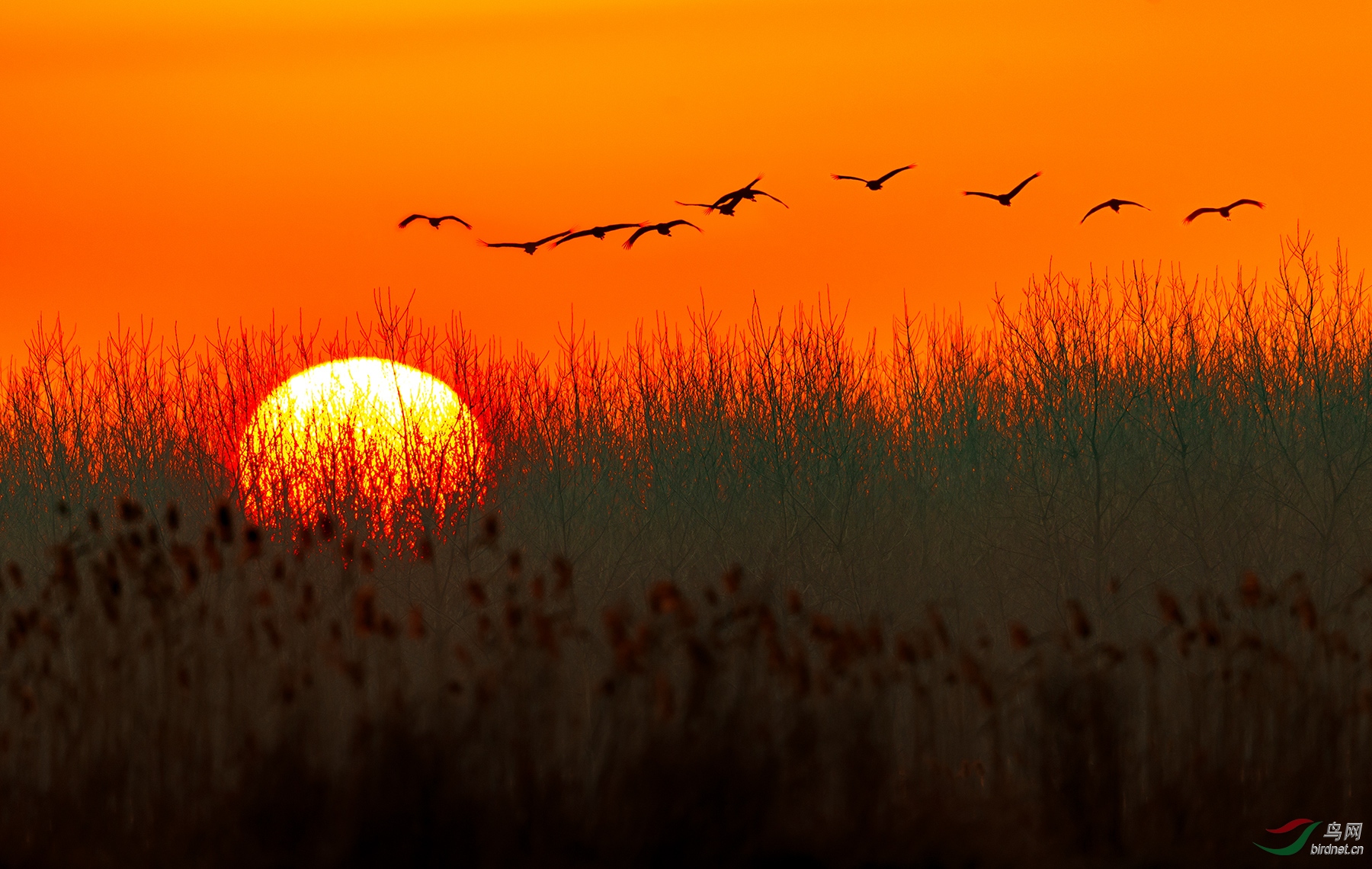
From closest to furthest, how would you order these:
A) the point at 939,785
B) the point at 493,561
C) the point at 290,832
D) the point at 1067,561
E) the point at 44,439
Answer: the point at 290,832, the point at 939,785, the point at 1067,561, the point at 493,561, the point at 44,439

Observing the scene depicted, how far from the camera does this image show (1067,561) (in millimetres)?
23672

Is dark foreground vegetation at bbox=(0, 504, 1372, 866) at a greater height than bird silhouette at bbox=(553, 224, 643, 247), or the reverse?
bird silhouette at bbox=(553, 224, 643, 247)

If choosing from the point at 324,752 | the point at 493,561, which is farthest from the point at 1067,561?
Result: the point at 324,752

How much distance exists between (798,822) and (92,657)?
4219 millimetres

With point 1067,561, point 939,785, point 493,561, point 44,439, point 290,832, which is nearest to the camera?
point 290,832

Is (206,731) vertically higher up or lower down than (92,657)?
lower down

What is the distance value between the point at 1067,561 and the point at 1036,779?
15531mm

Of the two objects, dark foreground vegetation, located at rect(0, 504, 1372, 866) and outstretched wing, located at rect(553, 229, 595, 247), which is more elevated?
outstretched wing, located at rect(553, 229, 595, 247)

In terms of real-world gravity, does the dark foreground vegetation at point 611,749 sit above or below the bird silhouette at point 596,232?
below

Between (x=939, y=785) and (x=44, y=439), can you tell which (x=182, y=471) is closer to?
(x=44, y=439)

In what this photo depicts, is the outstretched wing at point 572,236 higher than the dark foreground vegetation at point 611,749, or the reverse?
the outstretched wing at point 572,236

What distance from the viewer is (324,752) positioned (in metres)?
7.94

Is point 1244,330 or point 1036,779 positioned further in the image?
point 1244,330

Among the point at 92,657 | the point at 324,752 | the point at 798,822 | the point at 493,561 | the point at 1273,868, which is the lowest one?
the point at 1273,868
